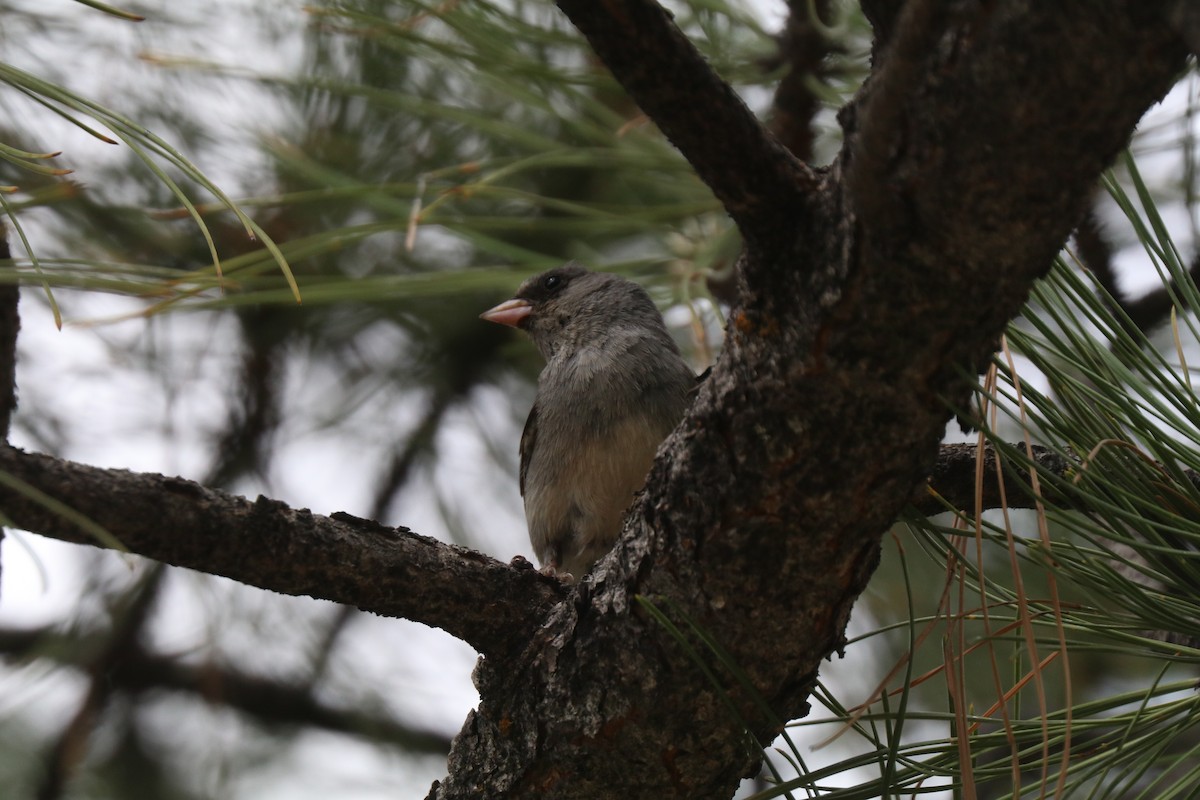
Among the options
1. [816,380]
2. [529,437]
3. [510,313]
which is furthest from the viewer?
[510,313]

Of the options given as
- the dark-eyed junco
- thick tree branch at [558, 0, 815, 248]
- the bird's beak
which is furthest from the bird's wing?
thick tree branch at [558, 0, 815, 248]

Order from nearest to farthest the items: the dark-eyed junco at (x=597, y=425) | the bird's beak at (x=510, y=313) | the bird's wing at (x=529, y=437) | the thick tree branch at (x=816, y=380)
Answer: the thick tree branch at (x=816, y=380) < the dark-eyed junco at (x=597, y=425) < the bird's wing at (x=529, y=437) < the bird's beak at (x=510, y=313)

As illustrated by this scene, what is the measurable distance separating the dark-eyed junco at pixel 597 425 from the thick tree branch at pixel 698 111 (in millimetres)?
1427

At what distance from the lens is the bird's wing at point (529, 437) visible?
3.44 metres

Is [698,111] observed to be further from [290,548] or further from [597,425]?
[597,425]

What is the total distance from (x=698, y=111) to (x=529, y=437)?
87.4 inches

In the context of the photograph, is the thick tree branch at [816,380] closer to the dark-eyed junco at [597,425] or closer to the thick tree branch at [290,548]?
the thick tree branch at [290,548]

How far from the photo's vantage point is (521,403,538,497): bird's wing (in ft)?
11.3

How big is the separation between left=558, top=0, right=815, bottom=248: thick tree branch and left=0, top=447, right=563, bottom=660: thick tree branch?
2.26 ft

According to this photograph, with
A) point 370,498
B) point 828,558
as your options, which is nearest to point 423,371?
point 370,498

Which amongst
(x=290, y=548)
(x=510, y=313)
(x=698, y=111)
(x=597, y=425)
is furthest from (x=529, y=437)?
(x=698, y=111)

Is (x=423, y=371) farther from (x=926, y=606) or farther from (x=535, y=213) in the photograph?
(x=926, y=606)

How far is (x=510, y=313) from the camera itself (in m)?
3.80

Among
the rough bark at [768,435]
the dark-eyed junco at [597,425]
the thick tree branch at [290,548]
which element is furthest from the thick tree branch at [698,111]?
the dark-eyed junco at [597,425]
